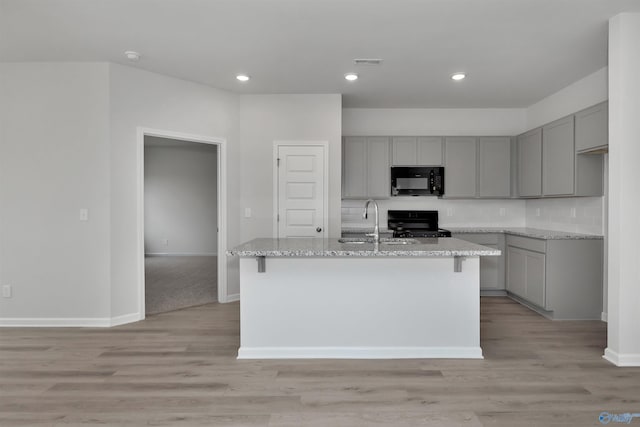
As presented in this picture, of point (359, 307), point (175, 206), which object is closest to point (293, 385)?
point (359, 307)

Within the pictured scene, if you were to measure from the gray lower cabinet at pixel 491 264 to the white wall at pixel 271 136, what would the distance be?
1818 mm

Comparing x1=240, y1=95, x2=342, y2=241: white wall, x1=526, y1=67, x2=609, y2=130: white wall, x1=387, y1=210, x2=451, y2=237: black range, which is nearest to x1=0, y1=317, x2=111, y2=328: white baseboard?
x1=240, y1=95, x2=342, y2=241: white wall

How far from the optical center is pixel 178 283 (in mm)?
5668

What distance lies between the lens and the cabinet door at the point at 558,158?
13.2ft

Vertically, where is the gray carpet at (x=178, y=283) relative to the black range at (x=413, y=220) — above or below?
below

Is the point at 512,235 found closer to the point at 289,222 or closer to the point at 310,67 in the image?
the point at 289,222

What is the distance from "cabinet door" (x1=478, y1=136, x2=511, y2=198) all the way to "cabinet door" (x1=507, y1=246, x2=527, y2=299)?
0.89 meters

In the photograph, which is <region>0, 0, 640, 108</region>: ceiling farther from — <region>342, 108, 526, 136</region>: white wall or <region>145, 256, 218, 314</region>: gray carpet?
<region>145, 256, 218, 314</region>: gray carpet

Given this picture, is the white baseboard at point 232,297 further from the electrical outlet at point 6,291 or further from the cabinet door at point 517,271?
the cabinet door at point 517,271

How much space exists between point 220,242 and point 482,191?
3.62 m

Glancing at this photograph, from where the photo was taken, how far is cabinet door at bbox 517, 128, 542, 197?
15.0 feet

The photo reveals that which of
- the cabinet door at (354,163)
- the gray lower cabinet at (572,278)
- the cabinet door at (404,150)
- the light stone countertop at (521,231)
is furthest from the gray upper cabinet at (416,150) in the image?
the gray lower cabinet at (572,278)

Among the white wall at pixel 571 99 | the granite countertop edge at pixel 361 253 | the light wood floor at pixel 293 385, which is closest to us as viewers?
the light wood floor at pixel 293 385

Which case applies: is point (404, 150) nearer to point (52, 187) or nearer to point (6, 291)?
point (52, 187)
